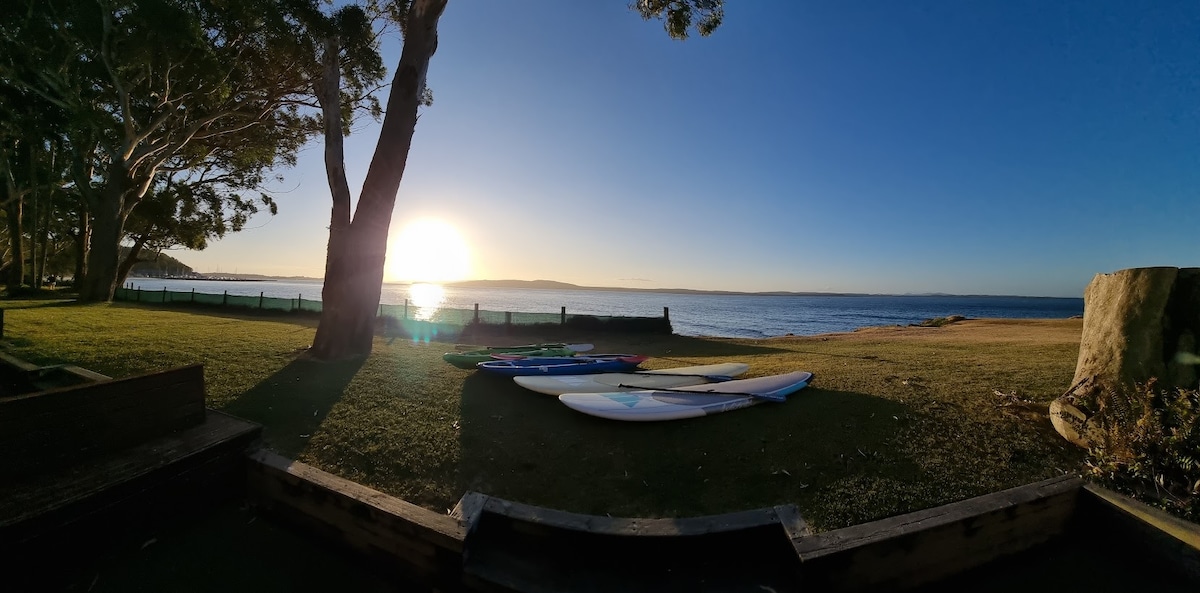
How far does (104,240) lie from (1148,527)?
29890mm

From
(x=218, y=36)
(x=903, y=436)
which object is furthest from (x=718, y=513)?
(x=218, y=36)

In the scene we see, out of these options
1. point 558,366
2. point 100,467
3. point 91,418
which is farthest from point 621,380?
point 91,418

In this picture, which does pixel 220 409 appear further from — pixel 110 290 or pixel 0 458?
pixel 110 290

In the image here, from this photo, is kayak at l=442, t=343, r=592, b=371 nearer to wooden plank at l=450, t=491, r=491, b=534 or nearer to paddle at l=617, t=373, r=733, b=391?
paddle at l=617, t=373, r=733, b=391

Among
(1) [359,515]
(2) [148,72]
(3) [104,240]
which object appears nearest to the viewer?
(1) [359,515]

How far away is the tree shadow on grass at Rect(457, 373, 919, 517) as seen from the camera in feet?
13.3

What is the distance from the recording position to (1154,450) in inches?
153

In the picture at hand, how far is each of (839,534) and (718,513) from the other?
0.89 m

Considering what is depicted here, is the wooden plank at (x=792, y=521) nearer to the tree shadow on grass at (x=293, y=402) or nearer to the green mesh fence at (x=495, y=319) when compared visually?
the tree shadow on grass at (x=293, y=402)

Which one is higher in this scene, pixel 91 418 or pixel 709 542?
pixel 91 418

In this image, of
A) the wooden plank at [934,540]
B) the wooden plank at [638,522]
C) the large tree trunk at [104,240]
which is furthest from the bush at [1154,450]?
the large tree trunk at [104,240]

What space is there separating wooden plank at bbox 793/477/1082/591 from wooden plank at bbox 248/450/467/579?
259 centimetres

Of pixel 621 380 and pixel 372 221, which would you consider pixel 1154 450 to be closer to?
pixel 621 380

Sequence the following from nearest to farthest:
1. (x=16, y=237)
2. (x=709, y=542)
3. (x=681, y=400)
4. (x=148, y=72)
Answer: (x=709, y=542) → (x=681, y=400) → (x=148, y=72) → (x=16, y=237)
